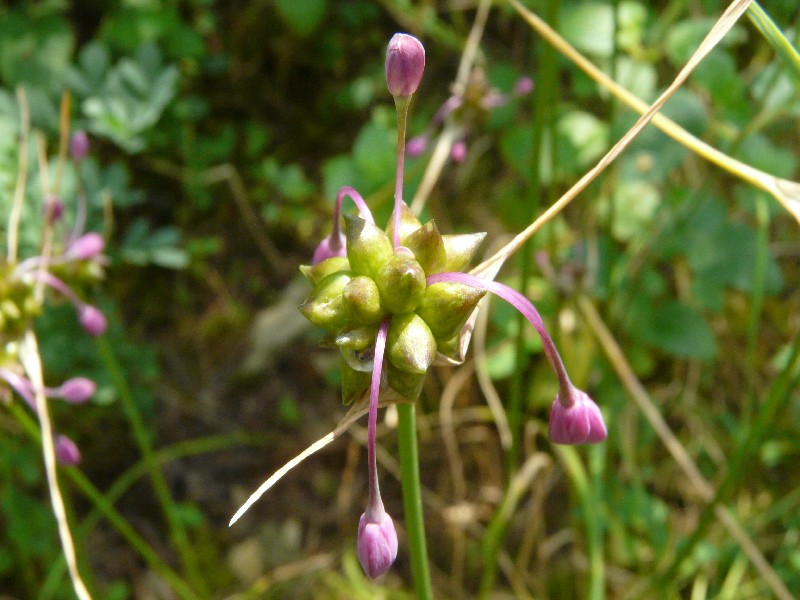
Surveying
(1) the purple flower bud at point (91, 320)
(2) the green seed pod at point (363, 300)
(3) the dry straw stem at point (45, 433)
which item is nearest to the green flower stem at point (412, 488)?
(2) the green seed pod at point (363, 300)

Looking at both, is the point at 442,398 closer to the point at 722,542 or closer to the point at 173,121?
the point at 722,542

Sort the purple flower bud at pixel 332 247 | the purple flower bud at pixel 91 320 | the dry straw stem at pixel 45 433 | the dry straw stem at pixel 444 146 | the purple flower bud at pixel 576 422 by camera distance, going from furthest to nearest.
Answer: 1. the dry straw stem at pixel 444 146
2. the purple flower bud at pixel 91 320
3. the dry straw stem at pixel 45 433
4. the purple flower bud at pixel 332 247
5. the purple flower bud at pixel 576 422

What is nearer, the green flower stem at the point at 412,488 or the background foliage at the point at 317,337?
the green flower stem at the point at 412,488

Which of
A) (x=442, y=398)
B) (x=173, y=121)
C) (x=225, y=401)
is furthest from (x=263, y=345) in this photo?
(x=173, y=121)

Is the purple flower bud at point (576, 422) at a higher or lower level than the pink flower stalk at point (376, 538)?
higher

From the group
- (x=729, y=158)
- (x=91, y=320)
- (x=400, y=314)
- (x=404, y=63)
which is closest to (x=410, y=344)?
(x=400, y=314)

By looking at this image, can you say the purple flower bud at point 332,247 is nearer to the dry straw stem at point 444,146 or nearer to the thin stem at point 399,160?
the thin stem at point 399,160

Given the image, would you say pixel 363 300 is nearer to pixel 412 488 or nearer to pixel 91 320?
pixel 412 488
